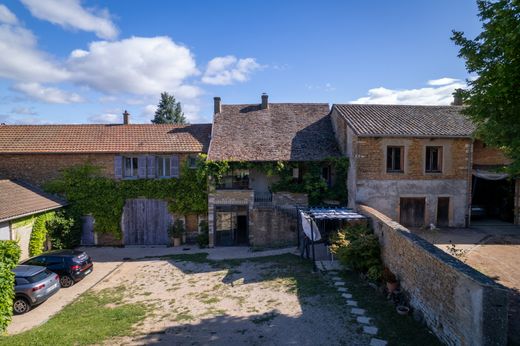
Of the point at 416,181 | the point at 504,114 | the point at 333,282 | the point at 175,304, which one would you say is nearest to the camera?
Answer: the point at 504,114

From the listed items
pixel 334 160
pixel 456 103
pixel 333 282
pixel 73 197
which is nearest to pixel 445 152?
pixel 334 160

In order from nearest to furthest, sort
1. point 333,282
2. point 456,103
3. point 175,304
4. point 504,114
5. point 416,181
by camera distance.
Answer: point 504,114 → point 175,304 → point 333,282 → point 416,181 → point 456,103

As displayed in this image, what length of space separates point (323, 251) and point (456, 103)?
55.8ft

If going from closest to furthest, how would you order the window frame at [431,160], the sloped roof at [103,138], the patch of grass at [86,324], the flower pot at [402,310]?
the patch of grass at [86,324]
the flower pot at [402,310]
the window frame at [431,160]
the sloped roof at [103,138]

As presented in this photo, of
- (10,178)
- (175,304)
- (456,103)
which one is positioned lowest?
(175,304)

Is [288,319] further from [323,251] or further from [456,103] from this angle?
[456,103]

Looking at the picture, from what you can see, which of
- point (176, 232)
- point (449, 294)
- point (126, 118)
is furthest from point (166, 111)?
point (449, 294)

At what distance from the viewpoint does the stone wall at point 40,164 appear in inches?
809

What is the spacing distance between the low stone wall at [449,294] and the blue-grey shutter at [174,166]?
14.2m

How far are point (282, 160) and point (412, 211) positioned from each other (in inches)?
326

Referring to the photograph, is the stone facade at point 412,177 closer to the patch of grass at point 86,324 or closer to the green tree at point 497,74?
the green tree at point 497,74

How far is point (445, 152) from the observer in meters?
18.3

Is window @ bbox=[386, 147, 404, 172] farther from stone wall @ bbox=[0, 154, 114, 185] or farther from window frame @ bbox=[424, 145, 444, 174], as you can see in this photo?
stone wall @ bbox=[0, 154, 114, 185]

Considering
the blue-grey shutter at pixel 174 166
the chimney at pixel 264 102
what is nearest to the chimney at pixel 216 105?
the chimney at pixel 264 102
